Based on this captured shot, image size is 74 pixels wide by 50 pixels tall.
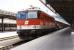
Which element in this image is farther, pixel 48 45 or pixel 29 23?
pixel 29 23

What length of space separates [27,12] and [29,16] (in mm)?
377

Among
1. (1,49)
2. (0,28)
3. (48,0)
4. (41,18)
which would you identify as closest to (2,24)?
(0,28)

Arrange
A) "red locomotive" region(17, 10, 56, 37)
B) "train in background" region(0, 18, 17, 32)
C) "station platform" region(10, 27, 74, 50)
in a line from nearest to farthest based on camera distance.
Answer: "station platform" region(10, 27, 74, 50) → "red locomotive" region(17, 10, 56, 37) → "train in background" region(0, 18, 17, 32)

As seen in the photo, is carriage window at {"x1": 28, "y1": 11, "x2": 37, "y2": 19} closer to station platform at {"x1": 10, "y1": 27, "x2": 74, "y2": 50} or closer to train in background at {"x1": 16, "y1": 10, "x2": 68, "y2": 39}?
train in background at {"x1": 16, "y1": 10, "x2": 68, "y2": 39}

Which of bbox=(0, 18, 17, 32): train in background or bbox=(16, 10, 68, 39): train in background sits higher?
bbox=(16, 10, 68, 39): train in background

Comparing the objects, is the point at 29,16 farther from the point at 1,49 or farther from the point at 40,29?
the point at 1,49

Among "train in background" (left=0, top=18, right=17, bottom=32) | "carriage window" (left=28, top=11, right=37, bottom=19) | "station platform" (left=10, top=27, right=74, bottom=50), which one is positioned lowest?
"train in background" (left=0, top=18, right=17, bottom=32)

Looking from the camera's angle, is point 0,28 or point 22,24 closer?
point 22,24

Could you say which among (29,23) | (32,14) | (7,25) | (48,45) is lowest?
(7,25)

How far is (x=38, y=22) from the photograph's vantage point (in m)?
18.5

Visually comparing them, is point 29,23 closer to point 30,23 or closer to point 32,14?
point 30,23

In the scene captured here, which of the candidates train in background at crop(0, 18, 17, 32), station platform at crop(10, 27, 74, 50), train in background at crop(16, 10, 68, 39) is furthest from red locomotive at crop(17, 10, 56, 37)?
train in background at crop(0, 18, 17, 32)

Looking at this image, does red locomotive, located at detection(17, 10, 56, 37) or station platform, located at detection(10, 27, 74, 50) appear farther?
red locomotive, located at detection(17, 10, 56, 37)

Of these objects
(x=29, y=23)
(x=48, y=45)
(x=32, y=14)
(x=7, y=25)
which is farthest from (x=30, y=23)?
(x=7, y=25)
